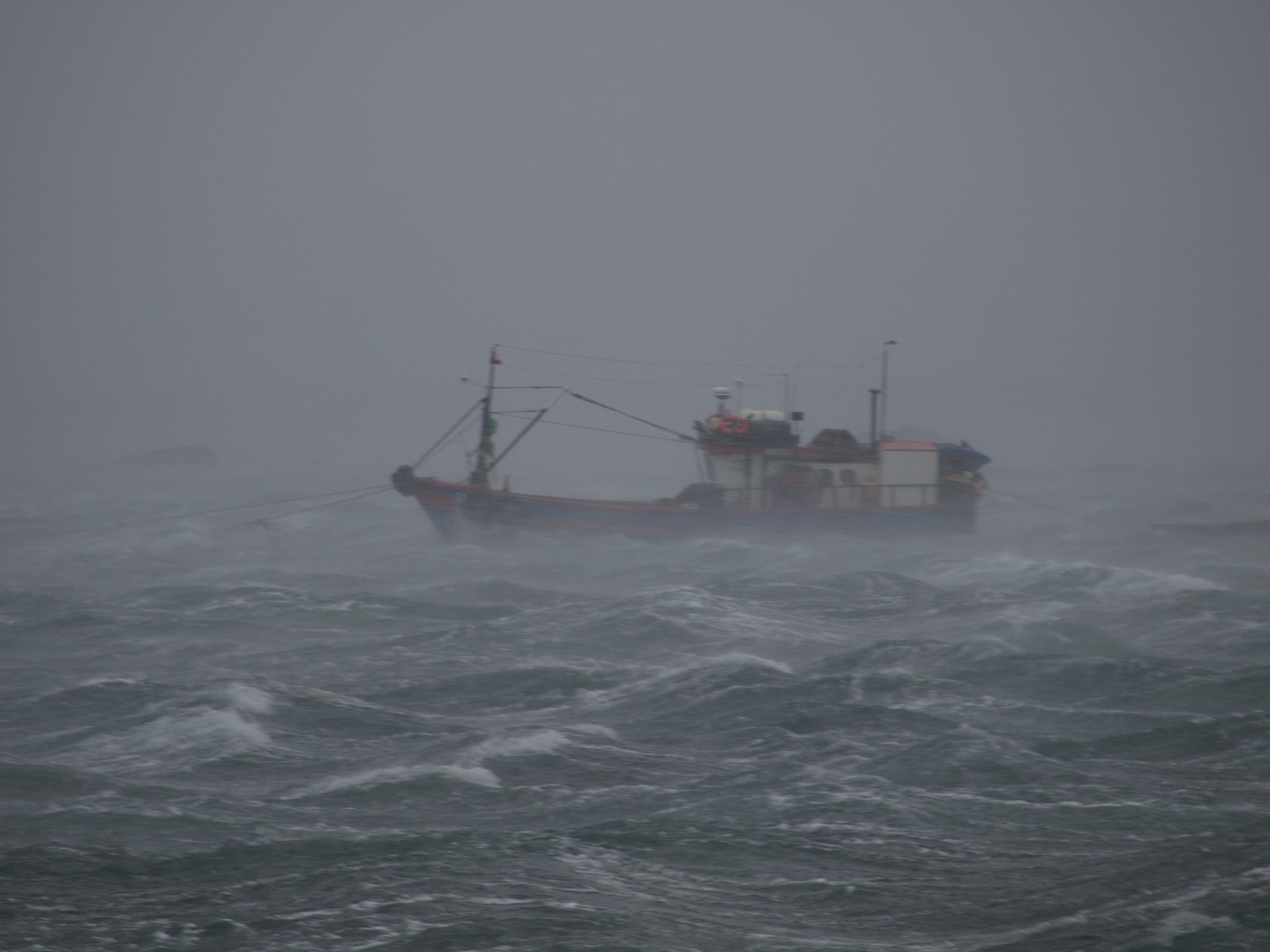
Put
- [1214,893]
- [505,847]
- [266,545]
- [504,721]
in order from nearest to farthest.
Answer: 1. [1214,893]
2. [505,847]
3. [504,721]
4. [266,545]

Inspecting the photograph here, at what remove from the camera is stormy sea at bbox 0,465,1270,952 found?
892 centimetres

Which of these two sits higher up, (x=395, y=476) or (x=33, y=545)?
(x=395, y=476)

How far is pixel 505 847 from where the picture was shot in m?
10.4

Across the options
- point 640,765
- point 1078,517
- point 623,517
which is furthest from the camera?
point 1078,517

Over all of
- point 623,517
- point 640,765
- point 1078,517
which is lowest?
point 640,765

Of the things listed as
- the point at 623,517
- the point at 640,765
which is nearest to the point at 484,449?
the point at 623,517

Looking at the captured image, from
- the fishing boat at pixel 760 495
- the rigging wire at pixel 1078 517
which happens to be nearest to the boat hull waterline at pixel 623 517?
the fishing boat at pixel 760 495

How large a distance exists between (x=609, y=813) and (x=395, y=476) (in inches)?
1062

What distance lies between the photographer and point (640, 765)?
42.9 feet

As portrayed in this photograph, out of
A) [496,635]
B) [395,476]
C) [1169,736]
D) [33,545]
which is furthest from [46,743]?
[33,545]

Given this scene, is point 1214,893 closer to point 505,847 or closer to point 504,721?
point 505,847

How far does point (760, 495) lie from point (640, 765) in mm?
26503

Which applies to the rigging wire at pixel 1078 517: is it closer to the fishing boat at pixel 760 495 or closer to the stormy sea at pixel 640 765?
the fishing boat at pixel 760 495

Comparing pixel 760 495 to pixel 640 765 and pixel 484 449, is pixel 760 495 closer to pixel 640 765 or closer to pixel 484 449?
pixel 484 449
